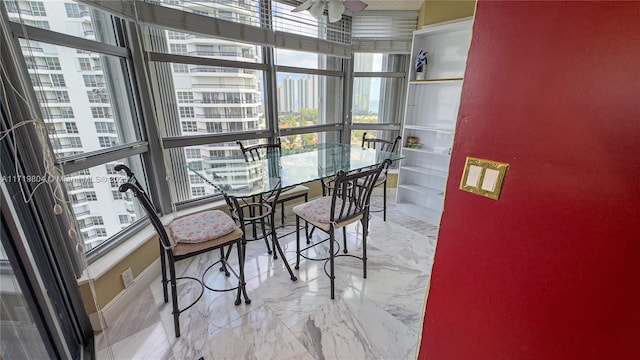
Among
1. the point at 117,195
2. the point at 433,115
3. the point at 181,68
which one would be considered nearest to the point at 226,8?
the point at 181,68

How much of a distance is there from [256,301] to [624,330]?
5.86 feet

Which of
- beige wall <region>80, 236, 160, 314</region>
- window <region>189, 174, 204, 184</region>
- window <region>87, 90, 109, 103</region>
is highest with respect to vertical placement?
window <region>87, 90, 109, 103</region>

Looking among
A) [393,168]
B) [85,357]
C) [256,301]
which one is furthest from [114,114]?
[393,168]

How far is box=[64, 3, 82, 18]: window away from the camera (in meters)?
1.50

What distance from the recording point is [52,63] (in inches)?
56.9

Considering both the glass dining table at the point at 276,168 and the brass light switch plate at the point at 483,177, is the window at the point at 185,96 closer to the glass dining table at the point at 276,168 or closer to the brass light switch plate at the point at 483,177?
the glass dining table at the point at 276,168

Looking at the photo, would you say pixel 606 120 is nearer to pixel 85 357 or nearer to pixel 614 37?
pixel 614 37

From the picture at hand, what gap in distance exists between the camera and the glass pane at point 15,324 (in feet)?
2.75

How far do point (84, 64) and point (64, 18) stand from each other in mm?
245

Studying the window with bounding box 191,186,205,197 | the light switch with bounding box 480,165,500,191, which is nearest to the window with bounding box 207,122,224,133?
the window with bounding box 191,186,205,197

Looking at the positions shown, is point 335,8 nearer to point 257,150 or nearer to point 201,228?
point 257,150

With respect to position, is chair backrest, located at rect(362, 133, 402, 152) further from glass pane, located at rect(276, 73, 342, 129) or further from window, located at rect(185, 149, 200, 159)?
window, located at rect(185, 149, 200, 159)

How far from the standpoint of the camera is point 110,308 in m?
1.65

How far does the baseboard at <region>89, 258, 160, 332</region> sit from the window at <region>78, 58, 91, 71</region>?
1.42 meters
